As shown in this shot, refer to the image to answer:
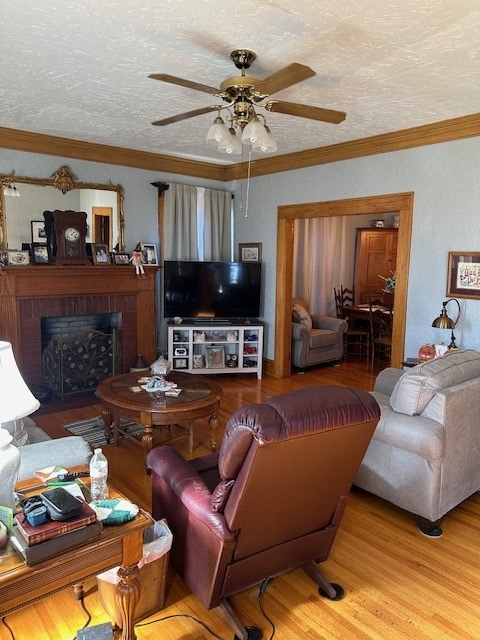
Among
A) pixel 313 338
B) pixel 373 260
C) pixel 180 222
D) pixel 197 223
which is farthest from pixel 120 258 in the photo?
pixel 373 260

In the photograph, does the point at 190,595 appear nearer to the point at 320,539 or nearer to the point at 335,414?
the point at 320,539

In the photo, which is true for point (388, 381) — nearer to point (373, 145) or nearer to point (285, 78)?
point (285, 78)

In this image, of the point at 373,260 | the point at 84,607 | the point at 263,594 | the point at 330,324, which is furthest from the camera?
the point at 373,260

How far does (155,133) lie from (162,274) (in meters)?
1.84

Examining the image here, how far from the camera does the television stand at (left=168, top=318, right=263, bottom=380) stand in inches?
224

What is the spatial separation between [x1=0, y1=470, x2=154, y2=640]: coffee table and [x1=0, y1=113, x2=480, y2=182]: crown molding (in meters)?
3.84

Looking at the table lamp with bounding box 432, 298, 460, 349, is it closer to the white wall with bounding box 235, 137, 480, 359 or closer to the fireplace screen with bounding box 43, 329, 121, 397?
the white wall with bounding box 235, 137, 480, 359

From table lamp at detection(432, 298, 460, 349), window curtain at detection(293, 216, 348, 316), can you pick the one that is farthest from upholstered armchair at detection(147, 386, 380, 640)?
window curtain at detection(293, 216, 348, 316)

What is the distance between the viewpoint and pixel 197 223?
5.98 m

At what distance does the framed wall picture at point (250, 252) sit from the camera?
19.7ft

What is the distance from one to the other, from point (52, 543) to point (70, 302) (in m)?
3.73

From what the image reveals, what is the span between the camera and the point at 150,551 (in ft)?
6.16

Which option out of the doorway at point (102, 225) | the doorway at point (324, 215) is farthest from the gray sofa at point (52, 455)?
the doorway at point (324, 215)

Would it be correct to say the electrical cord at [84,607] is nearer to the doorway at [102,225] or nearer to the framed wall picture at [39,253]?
the framed wall picture at [39,253]
